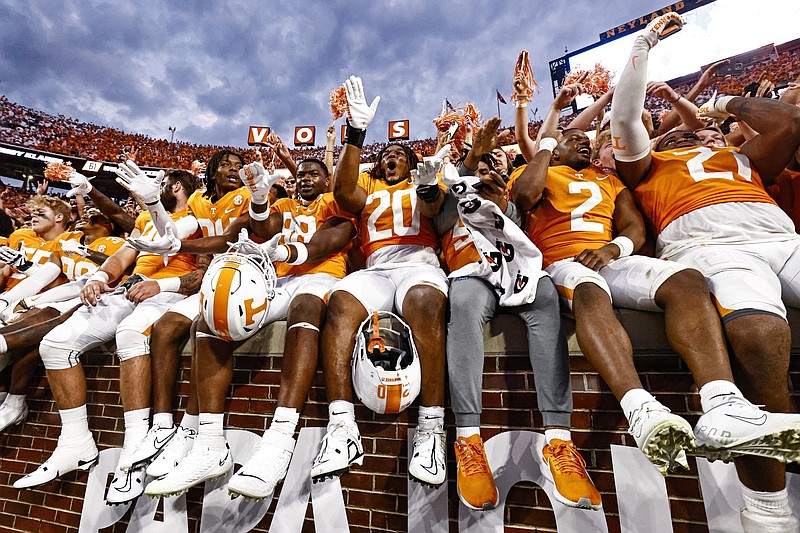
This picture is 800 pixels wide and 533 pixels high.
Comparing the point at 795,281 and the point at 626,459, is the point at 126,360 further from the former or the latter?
the point at 795,281

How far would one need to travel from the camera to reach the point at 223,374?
7.41 ft

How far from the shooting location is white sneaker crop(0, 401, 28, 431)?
2900mm

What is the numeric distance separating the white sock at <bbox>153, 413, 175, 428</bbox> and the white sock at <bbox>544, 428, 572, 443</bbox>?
2.04 metres

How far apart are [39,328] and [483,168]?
3.31 metres

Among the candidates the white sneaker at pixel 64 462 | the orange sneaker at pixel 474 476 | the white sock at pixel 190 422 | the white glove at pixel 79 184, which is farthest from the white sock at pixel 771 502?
the white glove at pixel 79 184

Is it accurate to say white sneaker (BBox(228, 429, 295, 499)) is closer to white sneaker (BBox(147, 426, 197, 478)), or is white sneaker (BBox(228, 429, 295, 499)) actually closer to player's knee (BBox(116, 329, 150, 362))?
white sneaker (BBox(147, 426, 197, 478))

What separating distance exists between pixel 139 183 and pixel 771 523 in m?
3.69

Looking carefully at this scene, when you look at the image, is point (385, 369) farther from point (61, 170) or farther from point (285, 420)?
point (61, 170)

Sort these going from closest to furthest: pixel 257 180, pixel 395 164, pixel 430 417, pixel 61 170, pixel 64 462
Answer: pixel 430 417
pixel 64 462
pixel 257 180
pixel 395 164
pixel 61 170

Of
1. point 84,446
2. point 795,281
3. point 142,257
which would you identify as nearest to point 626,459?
point 795,281

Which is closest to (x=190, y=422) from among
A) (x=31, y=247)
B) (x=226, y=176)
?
(x=226, y=176)

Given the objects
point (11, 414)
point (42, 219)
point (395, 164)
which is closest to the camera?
point (11, 414)

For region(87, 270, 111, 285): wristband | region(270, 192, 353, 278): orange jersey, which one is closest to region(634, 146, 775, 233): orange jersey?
region(270, 192, 353, 278): orange jersey

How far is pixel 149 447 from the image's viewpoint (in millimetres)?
2230
